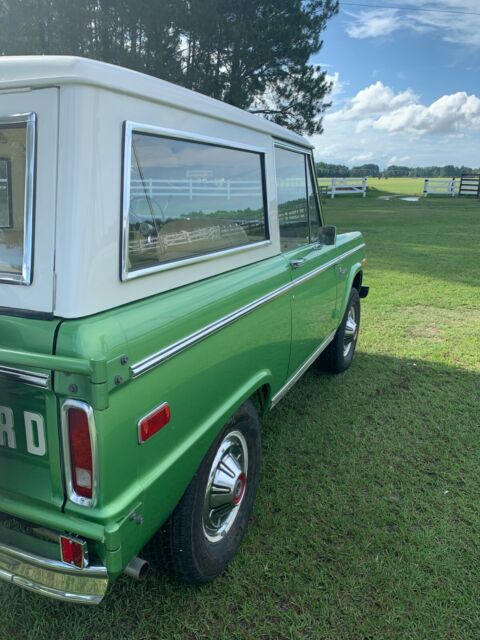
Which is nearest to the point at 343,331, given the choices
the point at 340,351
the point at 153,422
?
the point at 340,351

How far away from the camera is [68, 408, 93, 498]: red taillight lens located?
1.42m

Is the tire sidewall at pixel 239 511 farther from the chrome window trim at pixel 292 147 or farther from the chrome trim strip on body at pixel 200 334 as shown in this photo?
the chrome window trim at pixel 292 147

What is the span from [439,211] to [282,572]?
66.6 feet

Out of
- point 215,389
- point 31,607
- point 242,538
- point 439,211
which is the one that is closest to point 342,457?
point 242,538

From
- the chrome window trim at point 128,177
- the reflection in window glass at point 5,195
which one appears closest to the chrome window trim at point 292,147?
the chrome window trim at point 128,177

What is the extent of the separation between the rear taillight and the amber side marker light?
7.0 inches

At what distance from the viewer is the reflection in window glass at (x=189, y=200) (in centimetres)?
176

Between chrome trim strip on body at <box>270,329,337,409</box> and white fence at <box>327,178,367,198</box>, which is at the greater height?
white fence at <box>327,178,367,198</box>

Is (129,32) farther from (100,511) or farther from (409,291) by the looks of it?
(100,511)

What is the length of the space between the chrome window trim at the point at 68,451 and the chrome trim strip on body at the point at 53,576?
22 centimetres

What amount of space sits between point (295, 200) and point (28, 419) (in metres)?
2.35

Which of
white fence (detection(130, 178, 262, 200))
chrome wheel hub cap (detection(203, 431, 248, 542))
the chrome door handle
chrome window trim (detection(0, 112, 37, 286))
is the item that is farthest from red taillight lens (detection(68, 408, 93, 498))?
the chrome door handle

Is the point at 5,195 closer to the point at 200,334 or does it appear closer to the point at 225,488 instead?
the point at 200,334

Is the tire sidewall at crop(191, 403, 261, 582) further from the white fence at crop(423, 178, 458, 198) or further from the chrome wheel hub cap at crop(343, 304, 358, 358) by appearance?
the white fence at crop(423, 178, 458, 198)
